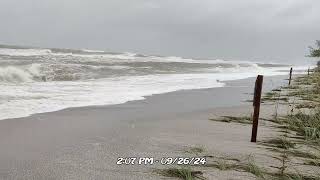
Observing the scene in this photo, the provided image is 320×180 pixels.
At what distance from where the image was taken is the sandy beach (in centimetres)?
491

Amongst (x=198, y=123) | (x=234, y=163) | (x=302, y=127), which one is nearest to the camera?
(x=234, y=163)

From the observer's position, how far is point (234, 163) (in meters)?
5.34

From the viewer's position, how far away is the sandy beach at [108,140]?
4.91 metres

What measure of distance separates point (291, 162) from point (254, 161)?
451 millimetres

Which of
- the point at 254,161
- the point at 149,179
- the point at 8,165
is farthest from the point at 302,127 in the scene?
the point at 8,165

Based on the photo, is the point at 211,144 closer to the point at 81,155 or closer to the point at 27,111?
the point at 81,155

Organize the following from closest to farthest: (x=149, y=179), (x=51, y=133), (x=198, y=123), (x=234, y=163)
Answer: (x=149, y=179), (x=234, y=163), (x=51, y=133), (x=198, y=123)

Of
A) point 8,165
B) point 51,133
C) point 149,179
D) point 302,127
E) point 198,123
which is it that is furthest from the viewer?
point 198,123

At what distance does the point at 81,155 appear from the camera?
562 cm

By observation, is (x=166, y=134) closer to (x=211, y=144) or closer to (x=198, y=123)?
(x=211, y=144)

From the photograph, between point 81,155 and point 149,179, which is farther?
point 81,155

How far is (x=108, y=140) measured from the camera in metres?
6.62

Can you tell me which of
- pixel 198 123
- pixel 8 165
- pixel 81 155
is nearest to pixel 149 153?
pixel 81 155

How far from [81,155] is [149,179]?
1.28 meters
